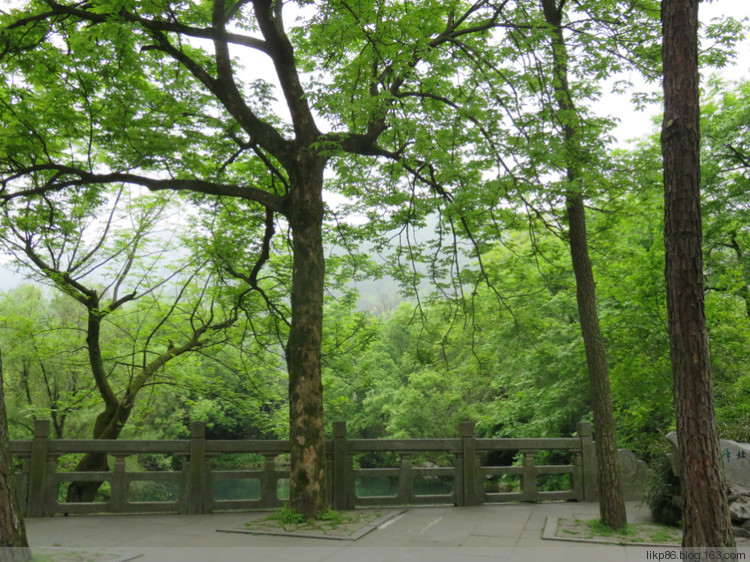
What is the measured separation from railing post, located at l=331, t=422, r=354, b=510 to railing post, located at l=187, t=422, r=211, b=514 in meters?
2.00

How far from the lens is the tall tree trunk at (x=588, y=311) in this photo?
7598 millimetres

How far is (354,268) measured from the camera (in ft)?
43.0

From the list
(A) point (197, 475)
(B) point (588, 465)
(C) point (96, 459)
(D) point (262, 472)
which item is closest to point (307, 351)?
(D) point (262, 472)

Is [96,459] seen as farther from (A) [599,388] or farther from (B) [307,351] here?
(A) [599,388]

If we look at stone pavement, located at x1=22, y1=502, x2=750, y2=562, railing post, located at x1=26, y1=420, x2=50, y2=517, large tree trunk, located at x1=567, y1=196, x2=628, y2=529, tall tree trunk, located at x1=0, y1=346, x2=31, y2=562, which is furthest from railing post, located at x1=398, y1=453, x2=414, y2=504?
tall tree trunk, located at x1=0, y1=346, x2=31, y2=562

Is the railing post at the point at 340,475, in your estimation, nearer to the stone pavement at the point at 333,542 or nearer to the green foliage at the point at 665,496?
the stone pavement at the point at 333,542

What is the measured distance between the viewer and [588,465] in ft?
35.6

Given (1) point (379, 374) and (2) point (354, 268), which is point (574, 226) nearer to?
(2) point (354, 268)

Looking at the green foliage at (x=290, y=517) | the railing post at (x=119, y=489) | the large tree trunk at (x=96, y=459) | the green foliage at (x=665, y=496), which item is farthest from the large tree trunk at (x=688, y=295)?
the large tree trunk at (x=96, y=459)

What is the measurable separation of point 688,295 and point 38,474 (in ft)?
30.4

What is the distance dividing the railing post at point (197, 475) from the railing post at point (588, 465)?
6526 mm

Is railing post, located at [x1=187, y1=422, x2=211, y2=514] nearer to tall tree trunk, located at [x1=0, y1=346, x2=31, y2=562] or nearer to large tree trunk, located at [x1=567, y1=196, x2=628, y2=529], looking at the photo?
tall tree trunk, located at [x1=0, y1=346, x2=31, y2=562]

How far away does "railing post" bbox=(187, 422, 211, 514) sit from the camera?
30.6 ft

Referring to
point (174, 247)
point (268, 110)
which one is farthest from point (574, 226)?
point (174, 247)
